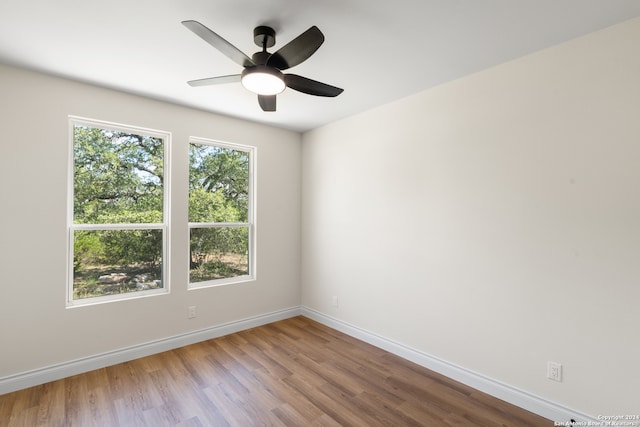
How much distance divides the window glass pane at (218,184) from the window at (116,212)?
31 cm

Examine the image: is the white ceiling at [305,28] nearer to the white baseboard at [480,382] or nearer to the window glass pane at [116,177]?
the window glass pane at [116,177]

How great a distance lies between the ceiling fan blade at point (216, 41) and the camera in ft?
4.94

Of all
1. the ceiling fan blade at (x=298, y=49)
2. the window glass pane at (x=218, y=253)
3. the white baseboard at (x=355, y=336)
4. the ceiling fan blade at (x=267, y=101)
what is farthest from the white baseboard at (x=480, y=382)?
the ceiling fan blade at (x=298, y=49)

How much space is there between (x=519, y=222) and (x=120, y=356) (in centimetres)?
369

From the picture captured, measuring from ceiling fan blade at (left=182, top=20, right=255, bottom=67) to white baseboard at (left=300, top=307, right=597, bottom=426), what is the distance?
113 inches

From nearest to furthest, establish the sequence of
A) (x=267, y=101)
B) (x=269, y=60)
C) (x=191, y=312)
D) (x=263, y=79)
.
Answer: (x=269, y=60)
(x=263, y=79)
(x=267, y=101)
(x=191, y=312)

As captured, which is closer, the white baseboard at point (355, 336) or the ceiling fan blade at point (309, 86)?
the ceiling fan blade at point (309, 86)

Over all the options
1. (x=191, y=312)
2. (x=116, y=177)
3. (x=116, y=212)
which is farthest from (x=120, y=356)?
(x=116, y=177)

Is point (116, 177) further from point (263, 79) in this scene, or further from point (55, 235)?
point (263, 79)

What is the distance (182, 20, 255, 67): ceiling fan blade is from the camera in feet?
4.94

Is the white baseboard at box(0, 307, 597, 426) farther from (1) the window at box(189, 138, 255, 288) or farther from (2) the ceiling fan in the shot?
(2) the ceiling fan

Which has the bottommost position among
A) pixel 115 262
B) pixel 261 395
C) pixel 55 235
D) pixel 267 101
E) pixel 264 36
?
pixel 261 395

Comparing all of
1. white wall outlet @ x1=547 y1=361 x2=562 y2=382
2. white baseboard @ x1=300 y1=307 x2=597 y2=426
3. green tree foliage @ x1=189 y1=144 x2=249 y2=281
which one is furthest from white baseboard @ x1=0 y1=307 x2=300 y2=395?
white wall outlet @ x1=547 y1=361 x2=562 y2=382

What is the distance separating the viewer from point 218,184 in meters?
3.68
